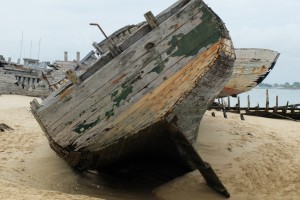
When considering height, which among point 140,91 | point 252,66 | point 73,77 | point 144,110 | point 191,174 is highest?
point 73,77

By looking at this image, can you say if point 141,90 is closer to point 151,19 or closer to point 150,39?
point 150,39

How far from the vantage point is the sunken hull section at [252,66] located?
15.2 meters

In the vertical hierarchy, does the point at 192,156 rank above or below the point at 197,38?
below

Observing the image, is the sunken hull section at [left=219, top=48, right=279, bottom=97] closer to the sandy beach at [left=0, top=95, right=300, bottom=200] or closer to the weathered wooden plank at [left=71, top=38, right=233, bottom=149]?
the sandy beach at [left=0, top=95, right=300, bottom=200]

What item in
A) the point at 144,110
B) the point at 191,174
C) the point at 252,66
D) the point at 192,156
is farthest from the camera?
the point at 252,66

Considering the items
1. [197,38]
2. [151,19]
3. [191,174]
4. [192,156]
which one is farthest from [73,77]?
[191,174]

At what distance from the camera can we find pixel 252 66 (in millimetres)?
15305

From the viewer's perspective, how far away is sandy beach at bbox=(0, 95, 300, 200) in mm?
5195

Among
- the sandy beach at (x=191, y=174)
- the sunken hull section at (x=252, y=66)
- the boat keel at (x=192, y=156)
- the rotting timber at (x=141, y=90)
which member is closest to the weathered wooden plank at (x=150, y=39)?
the rotting timber at (x=141, y=90)

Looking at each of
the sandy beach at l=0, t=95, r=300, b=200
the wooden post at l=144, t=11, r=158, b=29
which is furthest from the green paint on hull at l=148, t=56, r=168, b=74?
the sandy beach at l=0, t=95, r=300, b=200

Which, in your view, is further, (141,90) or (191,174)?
(191,174)

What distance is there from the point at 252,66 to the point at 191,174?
1039 centimetres

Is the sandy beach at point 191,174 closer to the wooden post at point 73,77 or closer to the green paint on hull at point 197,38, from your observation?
the wooden post at point 73,77

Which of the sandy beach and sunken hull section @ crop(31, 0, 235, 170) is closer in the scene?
sunken hull section @ crop(31, 0, 235, 170)
